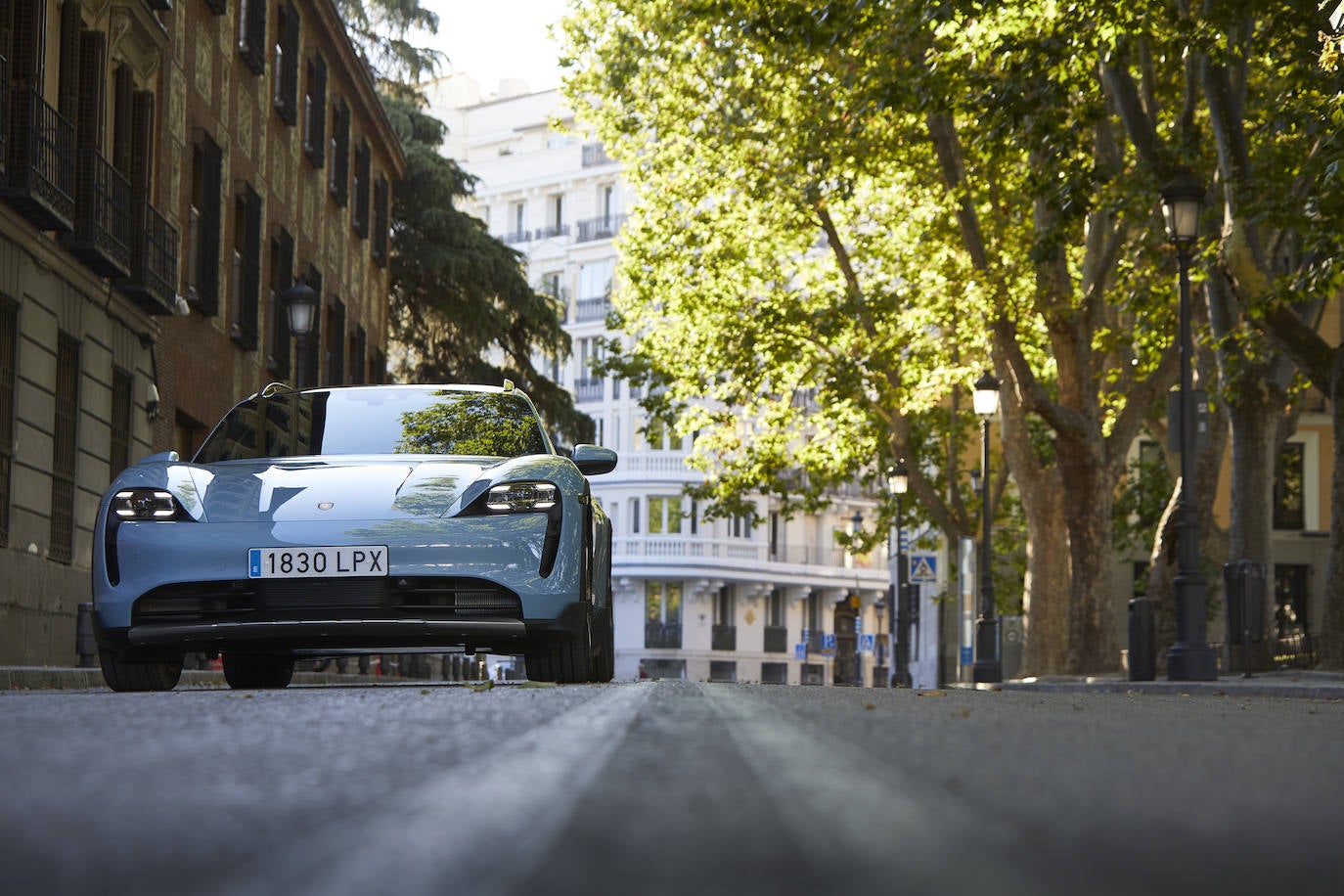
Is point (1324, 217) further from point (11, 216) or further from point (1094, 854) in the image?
point (1094, 854)

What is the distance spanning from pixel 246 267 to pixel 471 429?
747 inches

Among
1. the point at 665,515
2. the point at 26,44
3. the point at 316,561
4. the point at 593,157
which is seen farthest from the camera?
the point at 593,157

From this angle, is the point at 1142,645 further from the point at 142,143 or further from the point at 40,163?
the point at 142,143

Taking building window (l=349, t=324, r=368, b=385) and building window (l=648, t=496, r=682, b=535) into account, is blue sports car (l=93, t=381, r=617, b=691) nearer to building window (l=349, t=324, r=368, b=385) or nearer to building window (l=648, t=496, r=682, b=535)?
building window (l=349, t=324, r=368, b=385)

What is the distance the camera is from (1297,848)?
1865 mm

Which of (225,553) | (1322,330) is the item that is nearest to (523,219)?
(1322,330)

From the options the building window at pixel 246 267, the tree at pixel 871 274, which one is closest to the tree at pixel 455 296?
the tree at pixel 871 274

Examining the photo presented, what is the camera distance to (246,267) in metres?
28.0

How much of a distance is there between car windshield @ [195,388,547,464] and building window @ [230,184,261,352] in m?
17.5

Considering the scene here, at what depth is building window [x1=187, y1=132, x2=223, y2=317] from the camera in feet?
82.5

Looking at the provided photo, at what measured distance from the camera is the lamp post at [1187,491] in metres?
19.9

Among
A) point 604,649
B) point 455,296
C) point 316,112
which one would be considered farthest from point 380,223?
point 604,649

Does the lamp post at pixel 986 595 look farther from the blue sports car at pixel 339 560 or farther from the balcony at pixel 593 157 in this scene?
the balcony at pixel 593 157

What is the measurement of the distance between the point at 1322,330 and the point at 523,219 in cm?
4966
